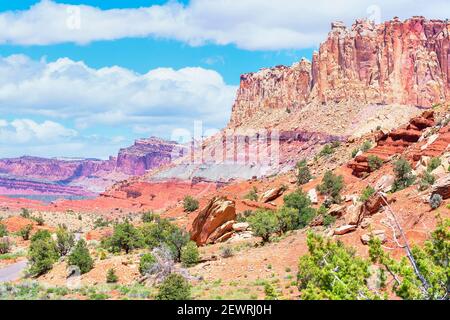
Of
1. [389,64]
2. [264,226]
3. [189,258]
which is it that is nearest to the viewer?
[189,258]

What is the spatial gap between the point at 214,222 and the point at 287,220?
16.9 feet

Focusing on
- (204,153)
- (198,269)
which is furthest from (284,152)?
(198,269)

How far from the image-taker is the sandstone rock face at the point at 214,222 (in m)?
35.9

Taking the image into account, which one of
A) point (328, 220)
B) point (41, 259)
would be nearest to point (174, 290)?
point (328, 220)

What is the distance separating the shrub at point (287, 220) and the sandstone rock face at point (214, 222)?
3744mm

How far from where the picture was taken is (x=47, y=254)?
3344 centimetres

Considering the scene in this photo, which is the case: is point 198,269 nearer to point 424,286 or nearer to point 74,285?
point 74,285

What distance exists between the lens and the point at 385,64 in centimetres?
11431

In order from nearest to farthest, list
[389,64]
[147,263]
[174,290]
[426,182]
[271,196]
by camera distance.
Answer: [174,290] < [147,263] < [426,182] < [271,196] < [389,64]

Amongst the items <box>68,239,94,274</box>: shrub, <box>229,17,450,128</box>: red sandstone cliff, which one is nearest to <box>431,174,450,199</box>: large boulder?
<box>68,239,94,274</box>: shrub

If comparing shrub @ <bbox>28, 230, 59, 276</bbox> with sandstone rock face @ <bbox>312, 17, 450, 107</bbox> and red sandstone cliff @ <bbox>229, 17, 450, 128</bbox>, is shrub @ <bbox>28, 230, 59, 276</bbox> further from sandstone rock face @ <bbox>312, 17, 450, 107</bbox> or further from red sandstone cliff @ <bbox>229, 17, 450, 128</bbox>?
sandstone rock face @ <bbox>312, 17, 450, 107</bbox>

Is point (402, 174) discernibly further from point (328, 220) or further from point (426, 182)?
point (328, 220)

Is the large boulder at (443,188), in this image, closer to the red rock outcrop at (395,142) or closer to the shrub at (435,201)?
the shrub at (435,201)

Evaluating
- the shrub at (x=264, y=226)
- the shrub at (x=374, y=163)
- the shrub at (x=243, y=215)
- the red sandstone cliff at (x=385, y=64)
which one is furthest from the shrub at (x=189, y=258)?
the red sandstone cliff at (x=385, y=64)
